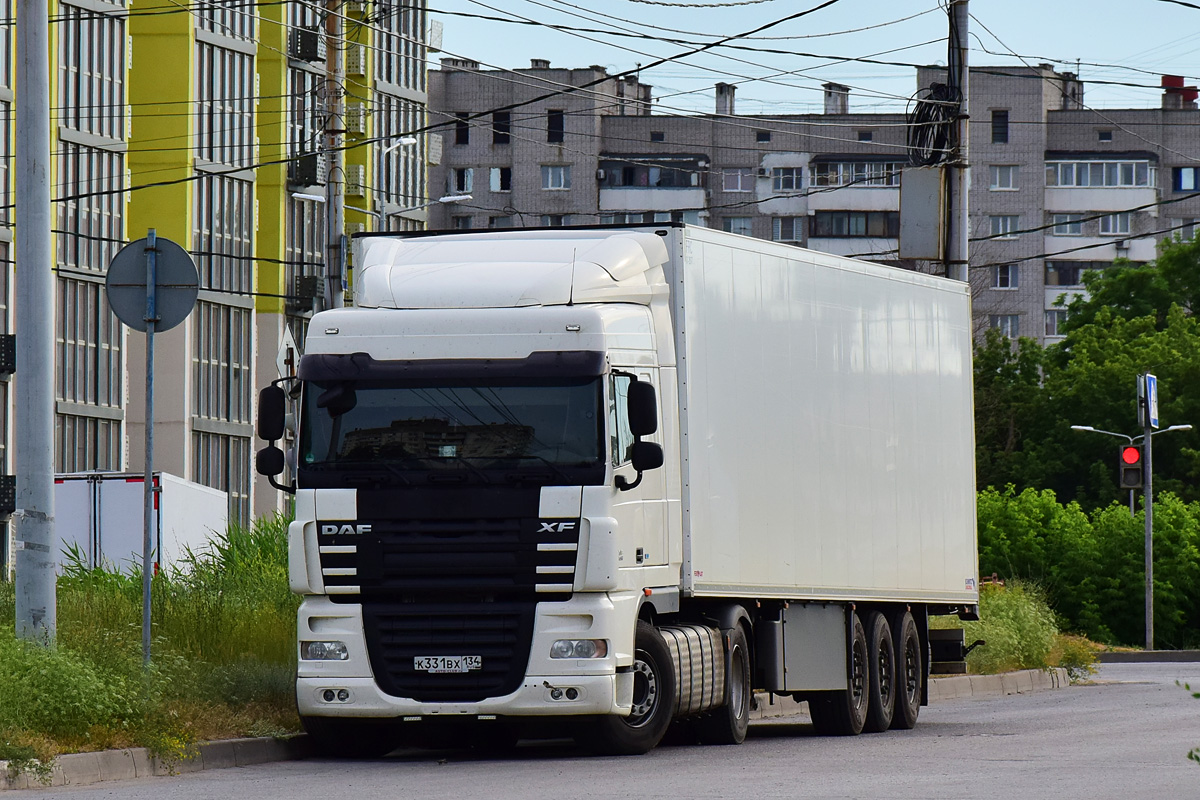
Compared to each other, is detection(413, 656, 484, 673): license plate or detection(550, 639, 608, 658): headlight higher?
detection(550, 639, 608, 658): headlight

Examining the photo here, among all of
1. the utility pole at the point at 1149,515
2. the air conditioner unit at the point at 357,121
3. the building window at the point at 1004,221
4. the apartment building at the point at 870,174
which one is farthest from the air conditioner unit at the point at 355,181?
the building window at the point at 1004,221

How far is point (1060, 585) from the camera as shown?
48375 millimetres

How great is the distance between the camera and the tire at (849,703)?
60.8 feet

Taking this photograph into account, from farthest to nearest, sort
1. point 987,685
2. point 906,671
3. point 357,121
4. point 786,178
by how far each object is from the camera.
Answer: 1. point 786,178
2. point 357,121
3. point 987,685
4. point 906,671

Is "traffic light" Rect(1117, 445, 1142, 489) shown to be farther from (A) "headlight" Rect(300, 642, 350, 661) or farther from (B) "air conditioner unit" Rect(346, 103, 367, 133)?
(A) "headlight" Rect(300, 642, 350, 661)

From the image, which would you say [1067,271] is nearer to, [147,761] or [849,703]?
[849,703]

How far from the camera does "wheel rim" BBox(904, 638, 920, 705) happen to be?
2019 cm

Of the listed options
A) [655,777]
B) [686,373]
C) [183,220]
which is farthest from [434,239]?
[183,220]

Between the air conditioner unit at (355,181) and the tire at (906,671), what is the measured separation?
44428mm

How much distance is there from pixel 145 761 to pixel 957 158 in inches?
632

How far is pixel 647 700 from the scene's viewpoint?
1560 centimetres

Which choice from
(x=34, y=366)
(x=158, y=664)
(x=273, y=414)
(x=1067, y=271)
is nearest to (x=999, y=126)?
(x=1067, y=271)

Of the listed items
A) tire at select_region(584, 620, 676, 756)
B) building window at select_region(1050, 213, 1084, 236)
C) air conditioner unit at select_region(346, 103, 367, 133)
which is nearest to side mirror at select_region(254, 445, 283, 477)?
tire at select_region(584, 620, 676, 756)

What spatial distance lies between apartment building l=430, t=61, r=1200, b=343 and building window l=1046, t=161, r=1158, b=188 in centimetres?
7
